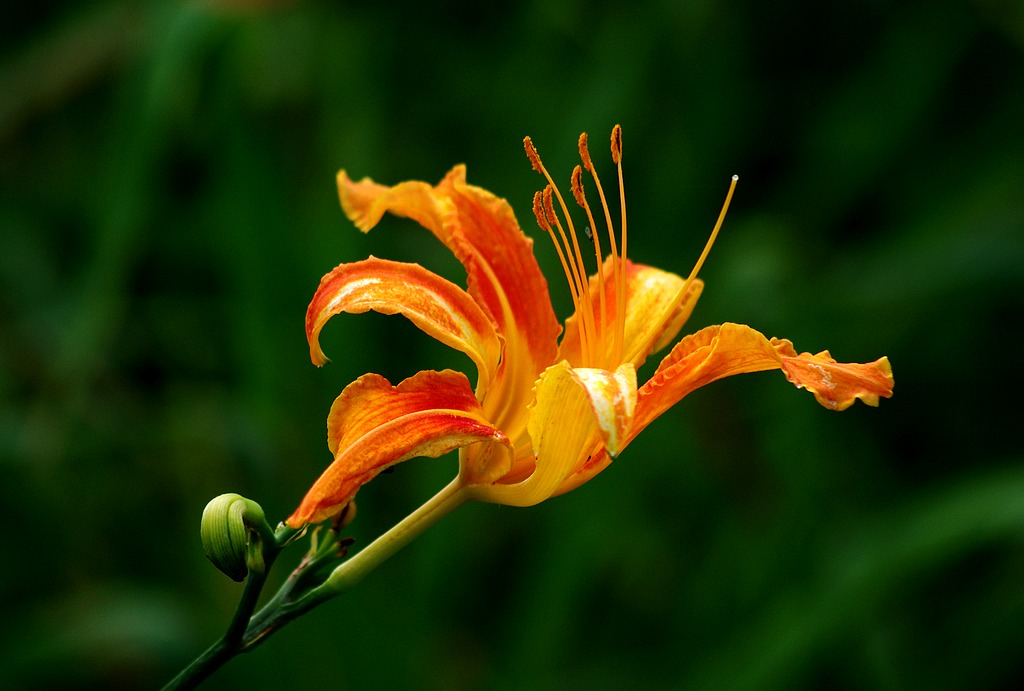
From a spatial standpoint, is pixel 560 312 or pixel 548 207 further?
pixel 560 312

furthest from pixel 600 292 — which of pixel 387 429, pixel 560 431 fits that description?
pixel 387 429

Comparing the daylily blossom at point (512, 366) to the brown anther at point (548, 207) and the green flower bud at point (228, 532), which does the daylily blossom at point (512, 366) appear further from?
the green flower bud at point (228, 532)

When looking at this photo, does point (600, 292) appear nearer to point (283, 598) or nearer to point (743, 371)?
point (743, 371)

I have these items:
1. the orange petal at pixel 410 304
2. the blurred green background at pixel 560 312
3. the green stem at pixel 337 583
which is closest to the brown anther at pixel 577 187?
the orange petal at pixel 410 304

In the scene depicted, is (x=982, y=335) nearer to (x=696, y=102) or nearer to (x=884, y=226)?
(x=884, y=226)

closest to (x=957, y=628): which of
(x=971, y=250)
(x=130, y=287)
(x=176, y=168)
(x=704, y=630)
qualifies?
(x=704, y=630)

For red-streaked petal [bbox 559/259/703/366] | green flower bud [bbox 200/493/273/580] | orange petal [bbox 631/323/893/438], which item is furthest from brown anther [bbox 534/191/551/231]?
green flower bud [bbox 200/493/273/580]

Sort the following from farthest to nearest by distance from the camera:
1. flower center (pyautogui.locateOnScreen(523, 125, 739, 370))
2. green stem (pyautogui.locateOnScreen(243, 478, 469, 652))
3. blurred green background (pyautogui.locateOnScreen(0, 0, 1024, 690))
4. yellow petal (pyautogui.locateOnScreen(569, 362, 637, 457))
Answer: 1. blurred green background (pyautogui.locateOnScreen(0, 0, 1024, 690))
2. flower center (pyautogui.locateOnScreen(523, 125, 739, 370))
3. green stem (pyautogui.locateOnScreen(243, 478, 469, 652))
4. yellow petal (pyautogui.locateOnScreen(569, 362, 637, 457))

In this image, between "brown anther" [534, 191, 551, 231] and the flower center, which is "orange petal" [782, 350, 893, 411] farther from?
"brown anther" [534, 191, 551, 231]
